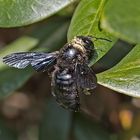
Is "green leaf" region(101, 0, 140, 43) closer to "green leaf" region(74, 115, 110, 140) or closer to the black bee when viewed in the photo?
the black bee

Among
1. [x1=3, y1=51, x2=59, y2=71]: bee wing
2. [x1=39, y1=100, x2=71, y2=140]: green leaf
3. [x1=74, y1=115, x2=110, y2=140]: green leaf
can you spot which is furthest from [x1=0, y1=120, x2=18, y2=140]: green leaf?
[x1=3, y1=51, x2=59, y2=71]: bee wing

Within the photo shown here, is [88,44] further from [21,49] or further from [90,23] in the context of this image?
[21,49]

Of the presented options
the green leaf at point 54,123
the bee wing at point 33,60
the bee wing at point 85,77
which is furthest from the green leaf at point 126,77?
the green leaf at point 54,123

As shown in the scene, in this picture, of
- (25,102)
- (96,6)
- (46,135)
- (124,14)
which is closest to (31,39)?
(46,135)

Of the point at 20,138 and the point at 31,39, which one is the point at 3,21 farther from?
the point at 20,138

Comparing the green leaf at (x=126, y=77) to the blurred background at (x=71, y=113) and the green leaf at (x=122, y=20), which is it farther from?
the blurred background at (x=71, y=113)

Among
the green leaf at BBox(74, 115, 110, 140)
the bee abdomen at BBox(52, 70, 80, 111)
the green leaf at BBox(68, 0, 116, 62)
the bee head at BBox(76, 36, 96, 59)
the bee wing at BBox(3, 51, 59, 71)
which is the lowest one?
the green leaf at BBox(74, 115, 110, 140)
